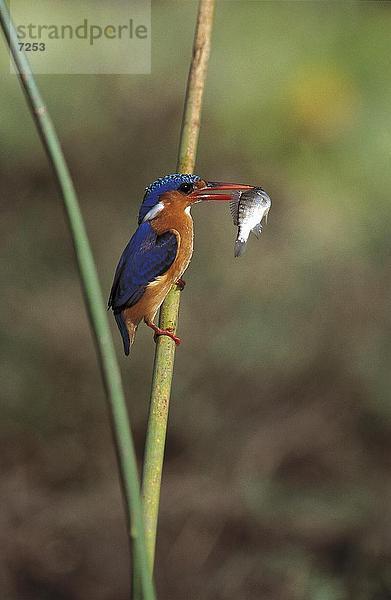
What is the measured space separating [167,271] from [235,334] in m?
3.29

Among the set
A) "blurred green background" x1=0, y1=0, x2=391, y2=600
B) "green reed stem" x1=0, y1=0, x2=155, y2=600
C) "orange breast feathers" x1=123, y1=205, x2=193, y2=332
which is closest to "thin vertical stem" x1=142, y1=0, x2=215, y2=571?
"orange breast feathers" x1=123, y1=205, x2=193, y2=332

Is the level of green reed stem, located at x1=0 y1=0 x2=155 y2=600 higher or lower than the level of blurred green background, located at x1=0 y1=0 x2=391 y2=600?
higher

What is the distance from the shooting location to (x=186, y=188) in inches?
49.1

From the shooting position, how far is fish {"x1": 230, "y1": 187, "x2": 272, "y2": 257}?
1.09m

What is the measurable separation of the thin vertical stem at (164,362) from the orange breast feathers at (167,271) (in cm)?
4

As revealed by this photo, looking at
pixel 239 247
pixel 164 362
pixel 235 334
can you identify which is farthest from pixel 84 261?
pixel 235 334

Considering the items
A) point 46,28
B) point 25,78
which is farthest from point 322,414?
point 25,78

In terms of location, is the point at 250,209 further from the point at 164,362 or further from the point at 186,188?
the point at 164,362

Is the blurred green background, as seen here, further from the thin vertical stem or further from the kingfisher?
the thin vertical stem

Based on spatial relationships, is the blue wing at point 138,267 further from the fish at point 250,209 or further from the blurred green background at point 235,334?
the blurred green background at point 235,334

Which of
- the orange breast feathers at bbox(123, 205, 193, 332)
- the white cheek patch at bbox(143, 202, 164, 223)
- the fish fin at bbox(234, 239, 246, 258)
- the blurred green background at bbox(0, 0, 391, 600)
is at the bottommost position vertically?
the blurred green background at bbox(0, 0, 391, 600)

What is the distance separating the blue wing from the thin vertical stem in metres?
0.06

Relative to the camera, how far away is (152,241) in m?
1.21

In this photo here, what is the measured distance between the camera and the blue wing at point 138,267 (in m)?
1.13
